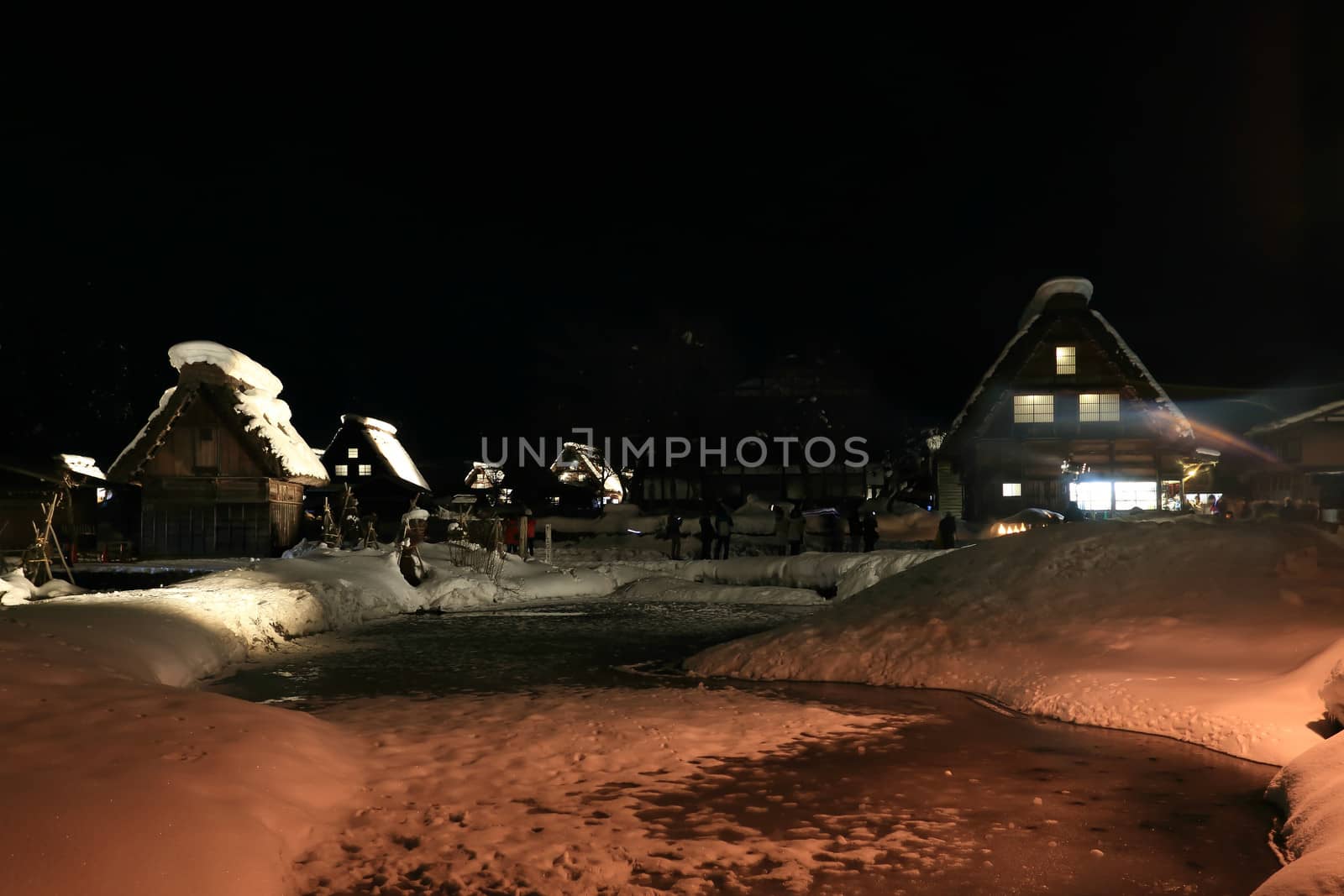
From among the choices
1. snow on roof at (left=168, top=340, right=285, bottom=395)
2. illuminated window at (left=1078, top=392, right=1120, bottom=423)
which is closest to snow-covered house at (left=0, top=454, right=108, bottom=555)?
snow on roof at (left=168, top=340, right=285, bottom=395)

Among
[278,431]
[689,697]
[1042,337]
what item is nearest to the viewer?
[689,697]

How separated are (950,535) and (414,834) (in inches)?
896

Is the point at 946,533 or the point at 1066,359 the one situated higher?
the point at 1066,359

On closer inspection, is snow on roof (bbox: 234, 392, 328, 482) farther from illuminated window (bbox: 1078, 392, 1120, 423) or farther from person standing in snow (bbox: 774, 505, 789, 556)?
illuminated window (bbox: 1078, 392, 1120, 423)

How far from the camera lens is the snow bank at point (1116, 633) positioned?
7879 mm

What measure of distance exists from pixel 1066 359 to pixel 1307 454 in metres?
11.7

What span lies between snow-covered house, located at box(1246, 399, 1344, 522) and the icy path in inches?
1318

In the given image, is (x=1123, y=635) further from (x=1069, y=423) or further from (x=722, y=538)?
(x=1069, y=423)

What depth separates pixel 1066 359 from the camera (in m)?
37.5

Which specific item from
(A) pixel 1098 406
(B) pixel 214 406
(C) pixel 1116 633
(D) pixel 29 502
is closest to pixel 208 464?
(B) pixel 214 406

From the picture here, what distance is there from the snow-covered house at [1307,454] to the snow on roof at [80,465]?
49.4m

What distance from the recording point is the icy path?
488 cm

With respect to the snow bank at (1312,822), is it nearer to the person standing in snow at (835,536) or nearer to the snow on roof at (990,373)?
the person standing in snow at (835,536)

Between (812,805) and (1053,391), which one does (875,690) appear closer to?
(812,805)
